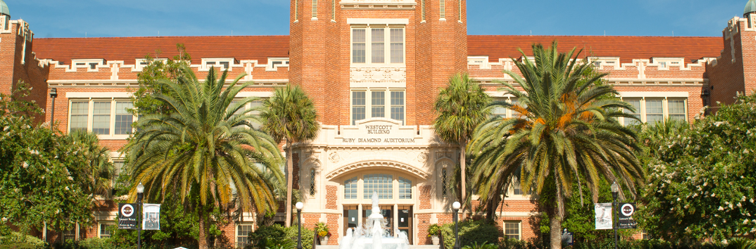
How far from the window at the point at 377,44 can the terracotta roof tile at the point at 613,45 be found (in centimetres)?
716

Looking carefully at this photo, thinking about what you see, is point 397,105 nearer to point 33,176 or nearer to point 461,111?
point 461,111

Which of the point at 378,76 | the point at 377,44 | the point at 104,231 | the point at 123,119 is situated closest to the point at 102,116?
the point at 123,119

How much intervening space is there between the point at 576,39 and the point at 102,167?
2943cm

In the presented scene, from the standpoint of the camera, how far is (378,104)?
3316cm

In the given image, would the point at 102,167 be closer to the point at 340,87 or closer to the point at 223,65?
the point at 223,65

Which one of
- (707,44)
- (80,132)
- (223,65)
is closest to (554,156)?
(223,65)

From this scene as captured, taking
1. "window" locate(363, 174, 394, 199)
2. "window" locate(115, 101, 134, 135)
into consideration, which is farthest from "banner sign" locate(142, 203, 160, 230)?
"window" locate(115, 101, 134, 135)

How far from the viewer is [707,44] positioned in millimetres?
42219

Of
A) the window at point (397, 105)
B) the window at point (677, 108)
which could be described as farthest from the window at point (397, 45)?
the window at point (677, 108)

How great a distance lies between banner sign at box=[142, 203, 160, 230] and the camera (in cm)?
2233

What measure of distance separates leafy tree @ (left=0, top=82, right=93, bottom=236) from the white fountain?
430 inches

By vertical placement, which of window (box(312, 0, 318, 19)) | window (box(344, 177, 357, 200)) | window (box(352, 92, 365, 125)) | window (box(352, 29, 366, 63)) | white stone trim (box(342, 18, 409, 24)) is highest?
window (box(312, 0, 318, 19))

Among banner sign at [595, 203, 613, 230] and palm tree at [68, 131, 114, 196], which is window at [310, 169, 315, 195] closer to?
palm tree at [68, 131, 114, 196]

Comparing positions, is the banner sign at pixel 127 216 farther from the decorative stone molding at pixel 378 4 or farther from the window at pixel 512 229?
the window at pixel 512 229
